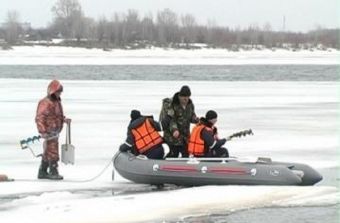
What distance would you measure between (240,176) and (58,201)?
2210mm

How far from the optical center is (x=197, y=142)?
970 cm

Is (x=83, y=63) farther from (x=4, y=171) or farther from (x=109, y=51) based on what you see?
(x=4, y=171)

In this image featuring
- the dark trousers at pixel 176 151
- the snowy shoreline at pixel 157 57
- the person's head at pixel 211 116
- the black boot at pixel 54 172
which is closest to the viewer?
the person's head at pixel 211 116

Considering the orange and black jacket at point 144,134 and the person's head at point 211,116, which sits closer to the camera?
the person's head at point 211,116

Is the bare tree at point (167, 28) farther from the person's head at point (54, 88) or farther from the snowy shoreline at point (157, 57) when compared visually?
the person's head at point (54, 88)

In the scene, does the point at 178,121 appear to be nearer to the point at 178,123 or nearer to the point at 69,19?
the point at 178,123

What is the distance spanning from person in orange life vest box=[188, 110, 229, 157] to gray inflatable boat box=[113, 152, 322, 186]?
0.58 feet

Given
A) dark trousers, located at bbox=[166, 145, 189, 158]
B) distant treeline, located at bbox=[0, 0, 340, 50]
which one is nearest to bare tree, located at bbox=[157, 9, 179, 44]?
distant treeline, located at bbox=[0, 0, 340, 50]

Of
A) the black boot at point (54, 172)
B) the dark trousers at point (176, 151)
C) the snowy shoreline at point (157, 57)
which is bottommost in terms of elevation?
the snowy shoreline at point (157, 57)

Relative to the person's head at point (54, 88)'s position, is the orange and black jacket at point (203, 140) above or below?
below

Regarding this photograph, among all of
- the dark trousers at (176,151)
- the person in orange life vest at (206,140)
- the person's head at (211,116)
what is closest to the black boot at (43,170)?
the dark trousers at (176,151)

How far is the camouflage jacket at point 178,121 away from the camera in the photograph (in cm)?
1007

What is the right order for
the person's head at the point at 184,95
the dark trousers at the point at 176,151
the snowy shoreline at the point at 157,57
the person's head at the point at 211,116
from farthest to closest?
the snowy shoreline at the point at 157,57 < the dark trousers at the point at 176,151 < the person's head at the point at 184,95 < the person's head at the point at 211,116

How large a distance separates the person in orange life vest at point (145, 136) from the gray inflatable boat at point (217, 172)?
0.20m
